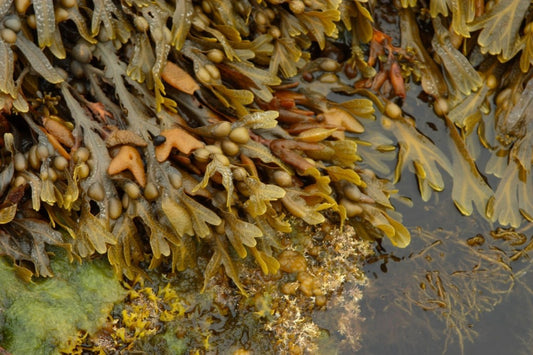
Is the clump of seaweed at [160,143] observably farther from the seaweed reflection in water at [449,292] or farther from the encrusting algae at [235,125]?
the seaweed reflection in water at [449,292]

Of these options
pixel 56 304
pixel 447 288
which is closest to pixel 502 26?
pixel 447 288

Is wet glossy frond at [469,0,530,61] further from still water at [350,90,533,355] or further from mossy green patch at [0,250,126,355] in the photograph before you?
mossy green patch at [0,250,126,355]

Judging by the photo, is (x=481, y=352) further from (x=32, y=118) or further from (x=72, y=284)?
(x=32, y=118)

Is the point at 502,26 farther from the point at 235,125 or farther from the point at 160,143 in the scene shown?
the point at 160,143

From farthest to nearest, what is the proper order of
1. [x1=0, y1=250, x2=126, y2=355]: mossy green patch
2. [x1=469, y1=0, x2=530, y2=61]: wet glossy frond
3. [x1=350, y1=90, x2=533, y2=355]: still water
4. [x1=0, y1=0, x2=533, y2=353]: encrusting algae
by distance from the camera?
[x1=469, y1=0, x2=530, y2=61]: wet glossy frond → [x1=350, y1=90, x2=533, y2=355]: still water → [x1=0, y1=0, x2=533, y2=353]: encrusting algae → [x1=0, y1=250, x2=126, y2=355]: mossy green patch

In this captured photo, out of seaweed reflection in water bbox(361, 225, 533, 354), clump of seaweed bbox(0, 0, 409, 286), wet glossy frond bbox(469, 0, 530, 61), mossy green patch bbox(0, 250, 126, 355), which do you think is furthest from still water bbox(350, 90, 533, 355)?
mossy green patch bbox(0, 250, 126, 355)

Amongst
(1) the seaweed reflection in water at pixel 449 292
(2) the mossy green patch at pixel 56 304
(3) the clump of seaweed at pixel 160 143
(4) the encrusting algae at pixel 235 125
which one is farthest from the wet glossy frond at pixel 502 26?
(2) the mossy green patch at pixel 56 304

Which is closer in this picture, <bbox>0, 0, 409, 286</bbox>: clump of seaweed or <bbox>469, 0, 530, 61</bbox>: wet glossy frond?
<bbox>0, 0, 409, 286</bbox>: clump of seaweed
